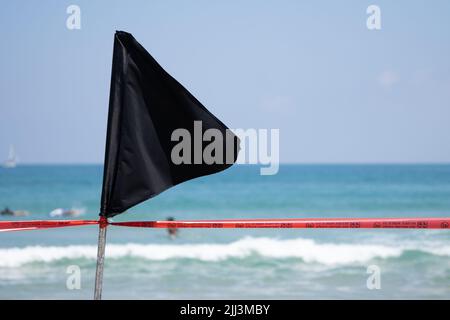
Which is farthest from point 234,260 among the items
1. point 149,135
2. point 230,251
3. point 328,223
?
point 149,135

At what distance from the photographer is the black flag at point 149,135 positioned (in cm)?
381

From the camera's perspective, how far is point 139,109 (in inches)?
153

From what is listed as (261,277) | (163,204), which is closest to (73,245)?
(261,277)

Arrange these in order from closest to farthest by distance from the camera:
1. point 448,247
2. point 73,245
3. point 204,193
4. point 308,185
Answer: point 448,247 → point 73,245 → point 204,193 → point 308,185

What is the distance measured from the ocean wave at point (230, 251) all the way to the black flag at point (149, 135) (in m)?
15.4

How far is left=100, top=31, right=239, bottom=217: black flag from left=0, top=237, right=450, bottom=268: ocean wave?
1543cm

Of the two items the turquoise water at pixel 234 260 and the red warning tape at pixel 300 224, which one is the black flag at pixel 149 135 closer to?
the red warning tape at pixel 300 224

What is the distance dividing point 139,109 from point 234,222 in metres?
1.01

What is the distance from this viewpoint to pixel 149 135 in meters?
3.89

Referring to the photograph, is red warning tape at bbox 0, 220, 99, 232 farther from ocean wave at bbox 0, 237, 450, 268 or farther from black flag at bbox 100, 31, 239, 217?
ocean wave at bbox 0, 237, 450, 268

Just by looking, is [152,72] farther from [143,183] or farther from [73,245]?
[73,245]

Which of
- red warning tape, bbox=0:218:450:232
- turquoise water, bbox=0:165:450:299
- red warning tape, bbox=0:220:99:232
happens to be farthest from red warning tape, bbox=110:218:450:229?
turquoise water, bbox=0:165:450:299

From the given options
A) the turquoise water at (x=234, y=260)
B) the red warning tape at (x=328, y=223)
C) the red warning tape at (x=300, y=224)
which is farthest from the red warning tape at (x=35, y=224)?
the turquoise water at (x=234, y=260)

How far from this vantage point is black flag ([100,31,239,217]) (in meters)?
3.81
